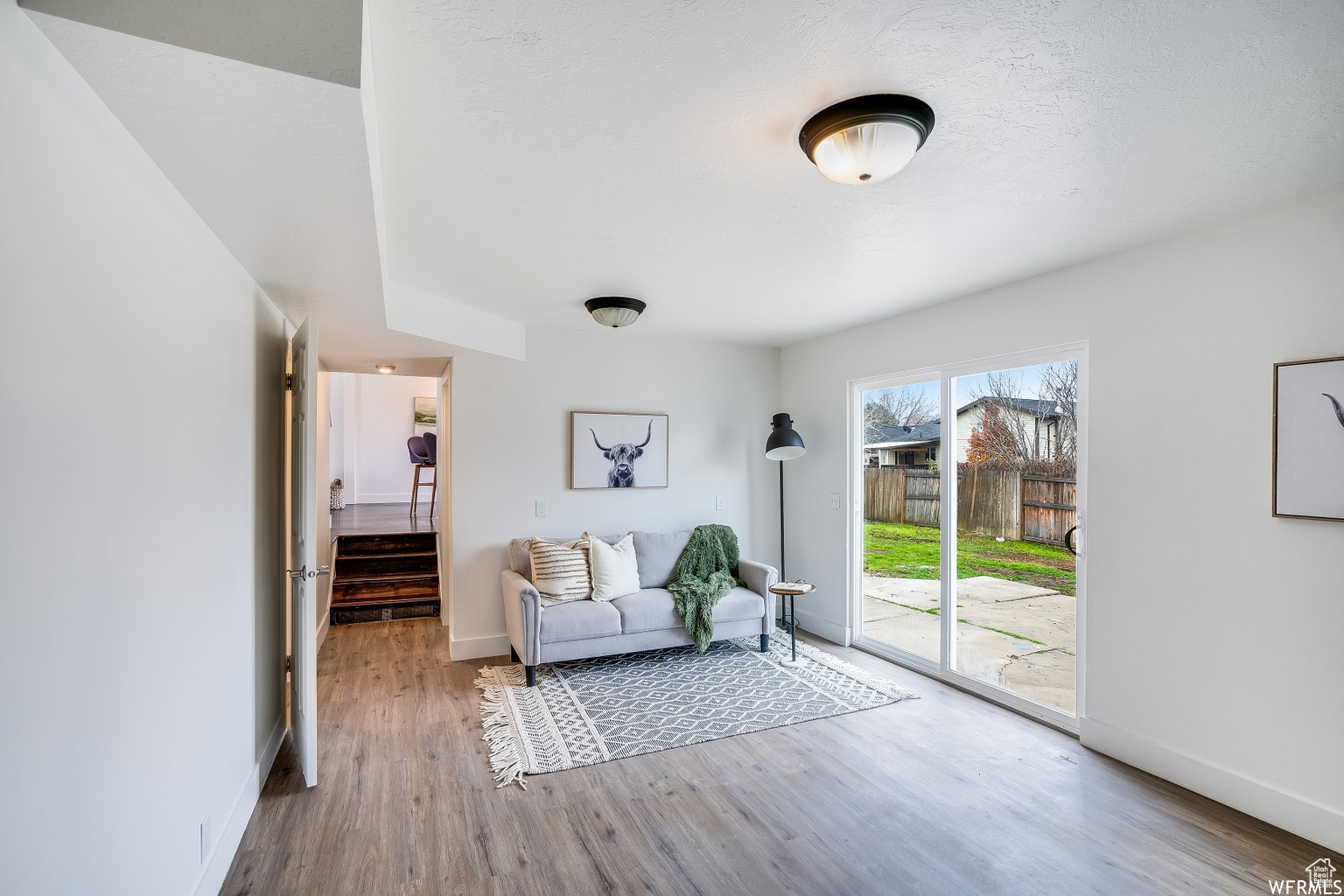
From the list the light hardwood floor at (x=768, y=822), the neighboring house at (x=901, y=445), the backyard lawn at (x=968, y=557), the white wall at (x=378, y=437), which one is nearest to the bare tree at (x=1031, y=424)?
the neighboring house at (x=901, y=445)

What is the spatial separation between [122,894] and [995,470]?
395cm

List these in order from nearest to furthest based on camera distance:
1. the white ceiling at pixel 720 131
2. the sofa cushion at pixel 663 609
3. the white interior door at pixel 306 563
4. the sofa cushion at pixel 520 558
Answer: the white ceiling at pixel 720 131 < the white interior door at pixel 306 563 < the sofa cushion at pixel 663 609 < the sofa cushion at pixel 520 558

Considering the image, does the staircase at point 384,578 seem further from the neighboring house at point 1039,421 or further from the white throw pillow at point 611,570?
the neighboring house at point 1039,421

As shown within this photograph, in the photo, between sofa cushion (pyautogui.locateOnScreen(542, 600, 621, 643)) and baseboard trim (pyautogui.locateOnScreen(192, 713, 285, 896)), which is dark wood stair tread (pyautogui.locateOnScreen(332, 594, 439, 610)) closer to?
sofa cushion (pyautogui.locateOnScreen(542, 600, 621, 643))

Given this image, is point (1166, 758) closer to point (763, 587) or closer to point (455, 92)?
point (763, 587)

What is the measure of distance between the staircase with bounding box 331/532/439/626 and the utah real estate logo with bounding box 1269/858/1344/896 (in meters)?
5.44

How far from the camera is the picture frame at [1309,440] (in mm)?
2264

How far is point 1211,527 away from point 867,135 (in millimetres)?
2248

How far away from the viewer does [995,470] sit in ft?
12.1

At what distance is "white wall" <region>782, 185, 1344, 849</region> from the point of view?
2328 millimetres

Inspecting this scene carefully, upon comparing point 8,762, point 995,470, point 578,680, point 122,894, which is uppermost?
point 995,470

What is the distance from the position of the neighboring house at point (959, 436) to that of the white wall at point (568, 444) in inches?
44.7

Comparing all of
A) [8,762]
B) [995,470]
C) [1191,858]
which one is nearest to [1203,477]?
[995,470]

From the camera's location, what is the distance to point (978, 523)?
3.79 metres
